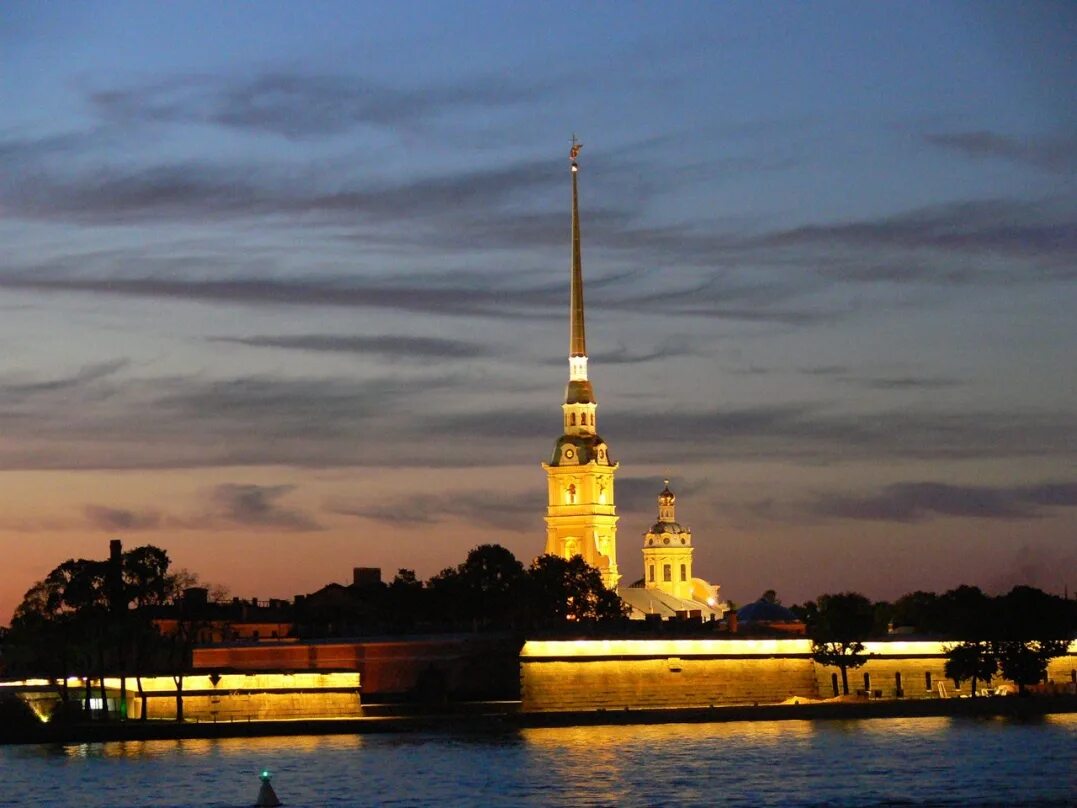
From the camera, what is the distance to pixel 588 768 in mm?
98125

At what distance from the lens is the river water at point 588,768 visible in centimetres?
8612

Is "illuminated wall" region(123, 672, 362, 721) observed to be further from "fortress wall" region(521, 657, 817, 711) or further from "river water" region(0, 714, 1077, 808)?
"fortress wall" region(521, 657, 817, 711)

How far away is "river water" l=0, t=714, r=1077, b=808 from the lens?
86125 mm

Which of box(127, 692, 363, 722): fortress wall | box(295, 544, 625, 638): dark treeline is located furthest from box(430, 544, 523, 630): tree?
box(127, 692, 363, 722): fortress wall

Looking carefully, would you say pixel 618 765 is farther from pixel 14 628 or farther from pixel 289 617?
pixel 289 617

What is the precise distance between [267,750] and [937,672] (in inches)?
1919

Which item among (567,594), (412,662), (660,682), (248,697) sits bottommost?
(248,697)

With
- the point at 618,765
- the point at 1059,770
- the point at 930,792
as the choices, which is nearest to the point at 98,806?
the point at 618,765

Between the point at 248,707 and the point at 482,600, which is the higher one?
the point at 482,600

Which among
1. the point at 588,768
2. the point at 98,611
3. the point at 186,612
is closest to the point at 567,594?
the point at 186,612

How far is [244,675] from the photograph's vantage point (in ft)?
407

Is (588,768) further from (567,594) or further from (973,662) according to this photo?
(567,594)

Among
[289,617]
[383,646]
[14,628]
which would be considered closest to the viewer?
Result: [383,646]

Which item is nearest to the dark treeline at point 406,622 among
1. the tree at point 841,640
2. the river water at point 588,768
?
the tree at point 841,640
